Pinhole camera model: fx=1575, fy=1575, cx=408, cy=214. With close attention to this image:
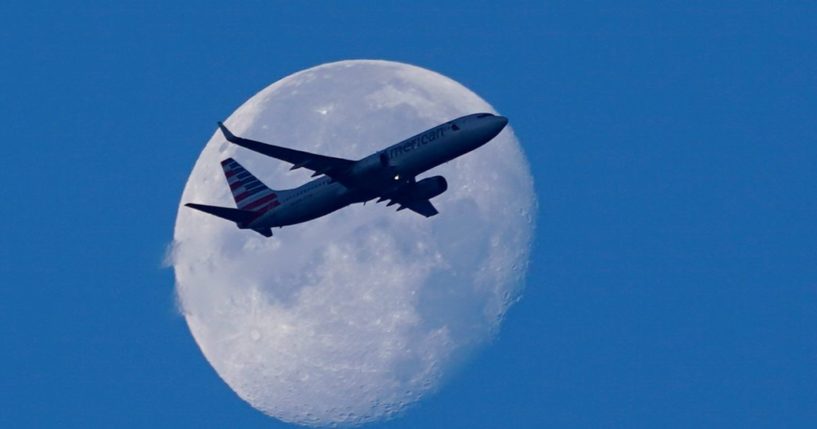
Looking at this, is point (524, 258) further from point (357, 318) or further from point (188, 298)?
point (188, 298)

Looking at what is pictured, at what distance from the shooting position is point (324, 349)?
103938mm

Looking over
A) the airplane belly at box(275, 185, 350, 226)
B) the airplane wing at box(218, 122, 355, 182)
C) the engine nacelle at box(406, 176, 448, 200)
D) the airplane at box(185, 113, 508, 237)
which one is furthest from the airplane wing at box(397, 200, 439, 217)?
the airplane wing at box(218, 122, 355, 182)

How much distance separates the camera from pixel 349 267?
104 meters

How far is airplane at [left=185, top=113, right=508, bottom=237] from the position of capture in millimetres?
101750

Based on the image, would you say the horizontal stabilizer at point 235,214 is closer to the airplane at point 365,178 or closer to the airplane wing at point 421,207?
the airplane at point 365,178

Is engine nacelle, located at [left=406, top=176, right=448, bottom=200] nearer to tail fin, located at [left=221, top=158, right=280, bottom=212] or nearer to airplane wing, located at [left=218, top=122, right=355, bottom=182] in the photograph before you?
airplane wing, located at [left=218, top=122, right=355, bottom=182]

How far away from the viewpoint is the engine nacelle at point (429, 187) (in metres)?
108

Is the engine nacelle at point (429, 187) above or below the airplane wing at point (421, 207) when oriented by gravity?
above

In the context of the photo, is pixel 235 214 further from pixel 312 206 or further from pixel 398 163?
pixel 398 163

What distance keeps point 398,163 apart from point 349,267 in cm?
767

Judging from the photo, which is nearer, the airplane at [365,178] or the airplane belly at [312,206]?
the airplane at [365,178]

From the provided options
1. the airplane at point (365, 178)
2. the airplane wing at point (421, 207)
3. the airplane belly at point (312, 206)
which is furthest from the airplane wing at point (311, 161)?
the airplane wing at point (421, 207)

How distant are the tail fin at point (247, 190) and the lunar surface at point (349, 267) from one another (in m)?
0.95

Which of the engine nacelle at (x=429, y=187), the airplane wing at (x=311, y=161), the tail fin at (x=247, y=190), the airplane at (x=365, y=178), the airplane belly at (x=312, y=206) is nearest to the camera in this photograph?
the airplane wing at (x=311, y=161)
